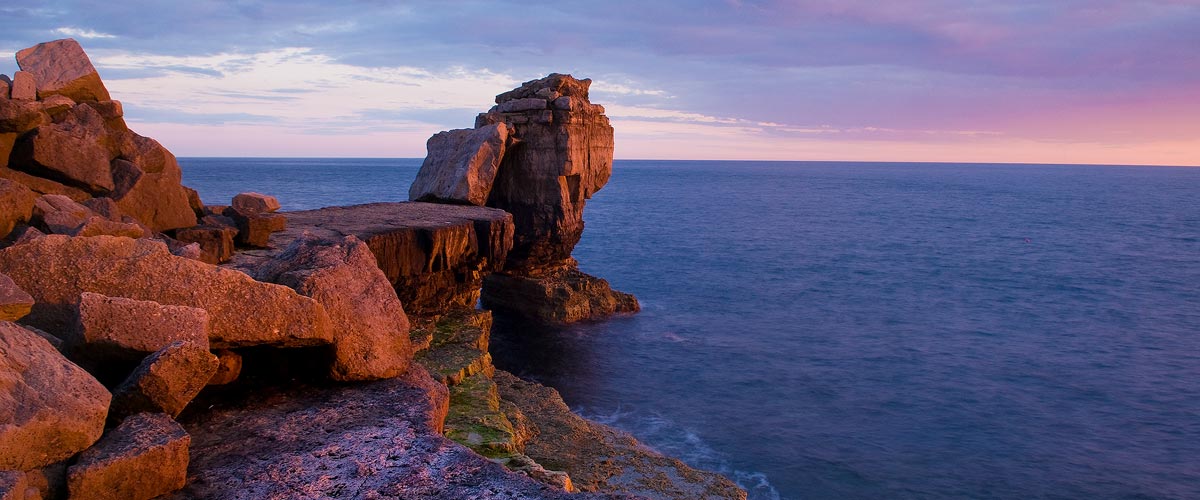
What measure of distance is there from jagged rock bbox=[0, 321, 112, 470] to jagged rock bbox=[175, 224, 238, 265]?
253 inches

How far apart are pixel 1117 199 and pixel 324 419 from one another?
155495 millimetres

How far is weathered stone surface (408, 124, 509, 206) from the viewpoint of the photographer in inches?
1109

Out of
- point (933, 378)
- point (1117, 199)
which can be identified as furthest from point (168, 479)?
point (1117, 199)

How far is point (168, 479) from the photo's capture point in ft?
20.1

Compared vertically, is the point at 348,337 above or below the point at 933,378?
above

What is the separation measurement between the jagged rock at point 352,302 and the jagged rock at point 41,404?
233 centimetres

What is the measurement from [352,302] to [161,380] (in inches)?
91.4

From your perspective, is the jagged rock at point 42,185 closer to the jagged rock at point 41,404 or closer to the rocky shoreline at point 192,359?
the rocky shoreline at point 192,359

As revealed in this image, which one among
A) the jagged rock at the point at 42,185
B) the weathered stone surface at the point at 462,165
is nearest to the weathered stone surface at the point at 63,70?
the jagged rock at the point at 42,185

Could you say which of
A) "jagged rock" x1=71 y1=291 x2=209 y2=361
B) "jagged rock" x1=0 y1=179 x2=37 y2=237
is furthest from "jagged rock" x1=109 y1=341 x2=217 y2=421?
"jagged rock" x1=0 y1=179 x2=37 y2=237

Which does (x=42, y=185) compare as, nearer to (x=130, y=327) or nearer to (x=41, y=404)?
(x=130, y=327)

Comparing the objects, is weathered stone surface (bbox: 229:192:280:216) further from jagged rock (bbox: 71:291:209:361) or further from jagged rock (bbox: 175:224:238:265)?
jagged rock (bbox: 71:291:209:361)

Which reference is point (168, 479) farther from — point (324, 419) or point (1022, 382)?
point (1022, 382)

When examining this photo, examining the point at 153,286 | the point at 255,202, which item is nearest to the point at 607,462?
the point at 255,202
